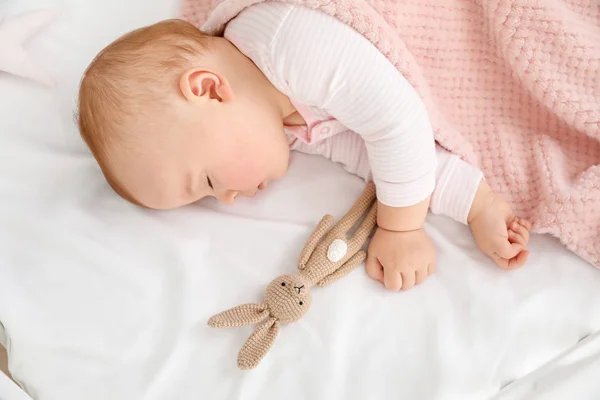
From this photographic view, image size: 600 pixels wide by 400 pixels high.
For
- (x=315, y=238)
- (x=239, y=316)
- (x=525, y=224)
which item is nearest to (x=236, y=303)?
(x=239, y=316)

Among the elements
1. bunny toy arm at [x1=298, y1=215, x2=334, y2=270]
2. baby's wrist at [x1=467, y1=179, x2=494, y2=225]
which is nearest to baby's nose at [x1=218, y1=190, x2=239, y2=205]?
bunny toy arm at [x1=298, y1=215, x2=334, y2=270]

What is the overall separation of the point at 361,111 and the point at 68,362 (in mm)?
586

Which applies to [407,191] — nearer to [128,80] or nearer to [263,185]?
[263,185]

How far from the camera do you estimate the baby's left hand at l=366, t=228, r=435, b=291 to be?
931 millimetres

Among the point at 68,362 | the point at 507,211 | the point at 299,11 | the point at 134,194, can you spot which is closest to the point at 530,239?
the point at 507,211

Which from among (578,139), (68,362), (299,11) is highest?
(299,11)

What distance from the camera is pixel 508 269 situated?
948 millimetres

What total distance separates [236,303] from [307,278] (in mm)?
122

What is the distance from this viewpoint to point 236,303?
940 millimetres

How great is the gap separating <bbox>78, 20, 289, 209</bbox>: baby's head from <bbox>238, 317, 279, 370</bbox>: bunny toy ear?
0.22m

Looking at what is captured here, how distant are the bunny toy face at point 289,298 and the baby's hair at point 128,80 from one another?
1.02 ft

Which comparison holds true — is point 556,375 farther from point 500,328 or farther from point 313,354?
point 313,354

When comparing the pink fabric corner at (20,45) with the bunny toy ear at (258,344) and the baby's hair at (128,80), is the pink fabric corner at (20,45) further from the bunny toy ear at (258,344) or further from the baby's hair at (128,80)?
the bunny toy ear at (258,344)

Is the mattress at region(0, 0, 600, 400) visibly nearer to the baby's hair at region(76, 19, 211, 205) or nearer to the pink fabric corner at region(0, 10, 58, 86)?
the pink fabric corner at region(0, 10, 58, 86)
